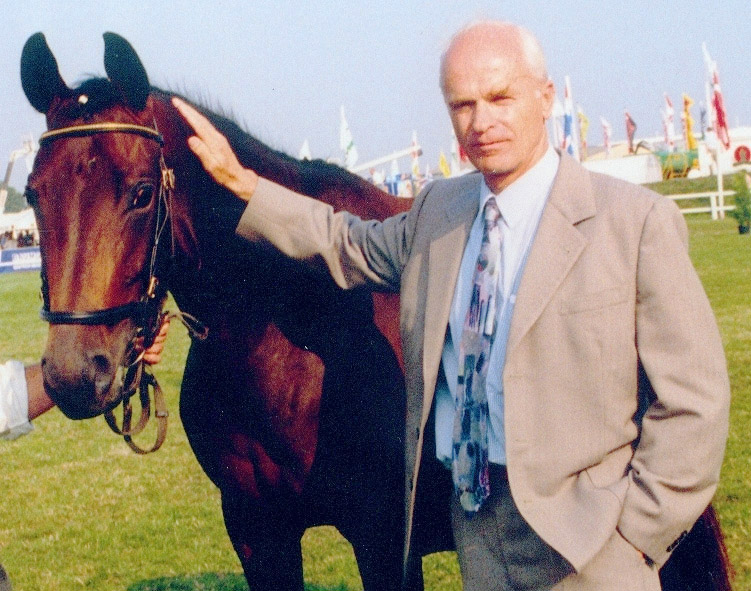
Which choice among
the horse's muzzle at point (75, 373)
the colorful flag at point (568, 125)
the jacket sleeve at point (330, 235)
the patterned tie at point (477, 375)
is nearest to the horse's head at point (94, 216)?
the horse's muzzle at point (75, 373)

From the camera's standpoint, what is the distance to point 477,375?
2342 mm

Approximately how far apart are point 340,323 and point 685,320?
51.9 inches

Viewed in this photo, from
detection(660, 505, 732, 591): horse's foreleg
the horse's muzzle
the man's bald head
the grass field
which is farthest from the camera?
the grass field

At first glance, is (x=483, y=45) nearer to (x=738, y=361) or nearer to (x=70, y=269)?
(x=70, y=269)

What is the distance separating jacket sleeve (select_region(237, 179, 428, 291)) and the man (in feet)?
1.13

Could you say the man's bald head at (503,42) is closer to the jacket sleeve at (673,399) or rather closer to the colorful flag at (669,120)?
the jacket sleeve at (673,399)

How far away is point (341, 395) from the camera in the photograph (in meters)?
3.03

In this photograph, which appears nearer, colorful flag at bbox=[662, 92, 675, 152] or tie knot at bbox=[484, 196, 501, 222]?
tie knot at bbox=[484, 196, 501, 222]

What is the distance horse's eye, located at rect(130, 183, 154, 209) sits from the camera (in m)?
2.49

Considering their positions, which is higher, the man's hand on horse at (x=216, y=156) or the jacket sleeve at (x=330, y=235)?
the man's hand on horse at (x=216, y=156)

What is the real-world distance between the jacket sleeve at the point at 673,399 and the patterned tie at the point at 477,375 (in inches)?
15.4

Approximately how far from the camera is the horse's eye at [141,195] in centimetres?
249

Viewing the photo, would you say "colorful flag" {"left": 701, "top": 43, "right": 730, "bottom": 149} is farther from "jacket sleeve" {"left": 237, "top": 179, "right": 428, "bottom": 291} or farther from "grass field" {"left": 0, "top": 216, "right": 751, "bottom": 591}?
"jacket sleeve" {"left": 237, "top": 179, "right": 428, "bottom": 291}

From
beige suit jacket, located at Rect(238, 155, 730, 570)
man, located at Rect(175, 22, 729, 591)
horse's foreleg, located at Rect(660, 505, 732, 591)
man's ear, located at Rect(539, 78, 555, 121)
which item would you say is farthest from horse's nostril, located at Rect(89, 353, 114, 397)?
horse's foreleg, located at Rect(660, 505, 732, 591)
